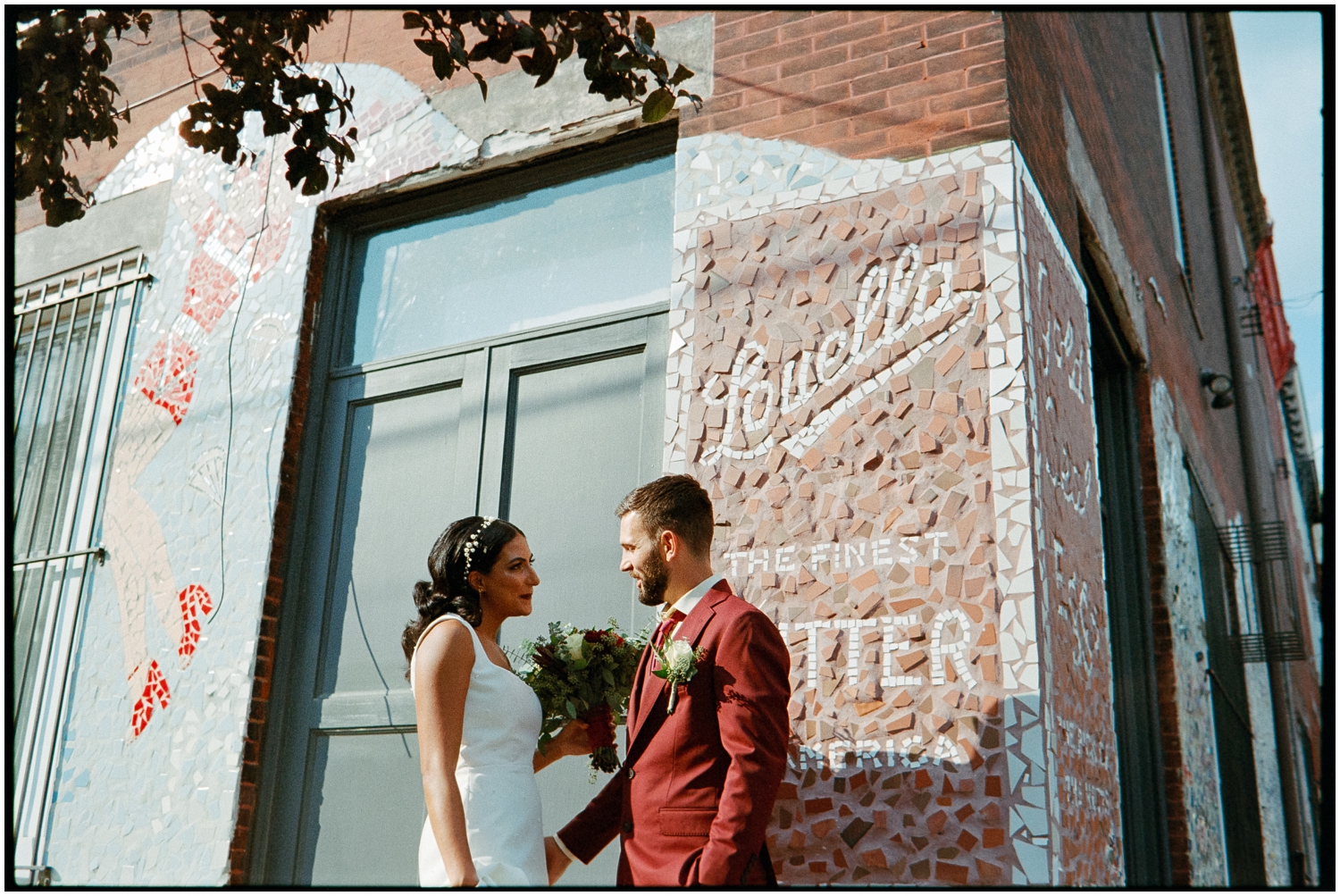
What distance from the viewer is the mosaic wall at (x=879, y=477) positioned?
3906mm

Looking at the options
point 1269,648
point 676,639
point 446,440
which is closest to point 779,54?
point 446,440

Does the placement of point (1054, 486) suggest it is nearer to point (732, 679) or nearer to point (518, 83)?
point (732, 679)

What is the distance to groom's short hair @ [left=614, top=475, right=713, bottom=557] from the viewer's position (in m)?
3.78

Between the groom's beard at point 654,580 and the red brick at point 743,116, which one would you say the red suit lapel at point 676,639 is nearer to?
the groom's beard at point 654,580

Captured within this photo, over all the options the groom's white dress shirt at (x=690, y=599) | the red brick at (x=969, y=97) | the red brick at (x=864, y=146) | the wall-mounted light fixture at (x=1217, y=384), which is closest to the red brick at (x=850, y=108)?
the red brick at (x=864, y=146)

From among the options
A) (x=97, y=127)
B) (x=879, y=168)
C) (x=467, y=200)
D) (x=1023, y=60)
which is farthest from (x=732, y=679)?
(x=467, y=200)

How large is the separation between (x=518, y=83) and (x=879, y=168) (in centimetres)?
204

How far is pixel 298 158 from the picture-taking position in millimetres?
3561

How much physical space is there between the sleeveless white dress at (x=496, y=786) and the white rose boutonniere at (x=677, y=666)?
0.56 m

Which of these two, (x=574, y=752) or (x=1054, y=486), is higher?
(x=1054, y=486)

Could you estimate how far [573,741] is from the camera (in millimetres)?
4059

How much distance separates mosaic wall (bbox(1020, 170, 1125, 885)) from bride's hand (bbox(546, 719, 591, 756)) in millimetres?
1546

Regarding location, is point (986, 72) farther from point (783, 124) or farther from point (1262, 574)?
point (1262, 574)

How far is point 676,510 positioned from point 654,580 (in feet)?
0.76
